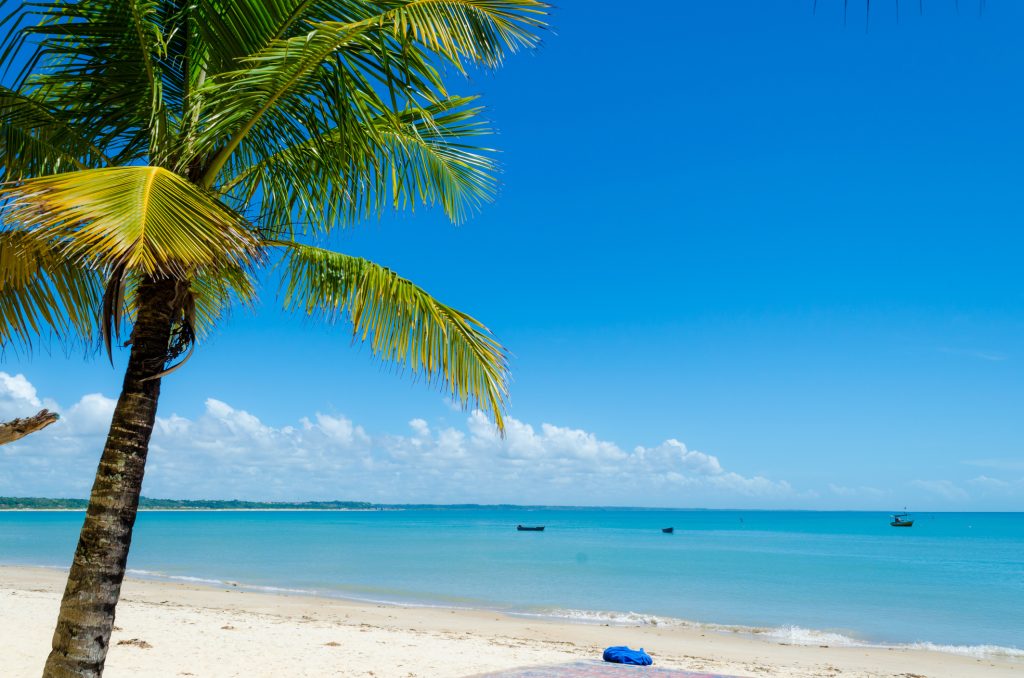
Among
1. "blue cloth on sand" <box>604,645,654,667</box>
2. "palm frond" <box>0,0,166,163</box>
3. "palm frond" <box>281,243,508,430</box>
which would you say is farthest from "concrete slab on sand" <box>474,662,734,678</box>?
"palm frond" <box>0,0,166,163</box>

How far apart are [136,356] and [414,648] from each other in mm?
7411

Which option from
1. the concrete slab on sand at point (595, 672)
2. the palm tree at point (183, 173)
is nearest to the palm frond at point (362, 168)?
the palm tree at point (183, 173)

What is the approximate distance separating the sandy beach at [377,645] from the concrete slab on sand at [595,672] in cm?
51

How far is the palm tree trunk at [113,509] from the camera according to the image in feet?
12.2

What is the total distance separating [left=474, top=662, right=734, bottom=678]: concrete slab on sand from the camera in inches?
293

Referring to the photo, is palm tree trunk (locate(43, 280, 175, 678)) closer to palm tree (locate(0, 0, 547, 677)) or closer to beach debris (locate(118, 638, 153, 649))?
palm tree (locate(0, 0, 547, 677))

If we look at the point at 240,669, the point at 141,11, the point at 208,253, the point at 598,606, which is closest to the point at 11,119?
the point at 141,11

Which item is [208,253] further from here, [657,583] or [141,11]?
[657,583]

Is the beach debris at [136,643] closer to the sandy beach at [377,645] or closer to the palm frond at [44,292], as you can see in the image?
the sandy beach at [377,645]

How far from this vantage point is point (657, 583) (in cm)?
2570

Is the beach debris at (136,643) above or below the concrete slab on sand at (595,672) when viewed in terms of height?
below

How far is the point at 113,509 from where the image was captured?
3801 mm

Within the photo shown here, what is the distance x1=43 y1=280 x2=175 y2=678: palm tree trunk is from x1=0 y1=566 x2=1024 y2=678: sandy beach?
427 centimetres

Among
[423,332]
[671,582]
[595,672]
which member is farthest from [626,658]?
[671,582]
